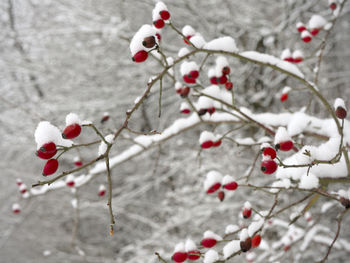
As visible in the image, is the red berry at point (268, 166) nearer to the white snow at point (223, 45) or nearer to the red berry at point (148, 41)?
the white snow at point (223, 45)

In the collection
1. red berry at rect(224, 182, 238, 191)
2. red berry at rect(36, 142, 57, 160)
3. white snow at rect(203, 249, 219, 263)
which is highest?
red berry at rect(36, 142, 57, 160)

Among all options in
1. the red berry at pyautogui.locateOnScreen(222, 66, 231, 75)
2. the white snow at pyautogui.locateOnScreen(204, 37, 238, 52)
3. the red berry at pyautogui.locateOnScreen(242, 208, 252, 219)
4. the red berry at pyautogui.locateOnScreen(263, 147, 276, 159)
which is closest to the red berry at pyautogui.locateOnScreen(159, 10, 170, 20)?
the white snow at pyautogui.locateOnScreen(204, 37, 238, 52)

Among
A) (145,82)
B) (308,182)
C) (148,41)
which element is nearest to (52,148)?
(148,41)

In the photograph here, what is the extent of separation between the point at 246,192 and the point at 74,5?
429 centimetres

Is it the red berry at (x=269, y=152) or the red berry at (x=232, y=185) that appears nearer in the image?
the red berry at (x=269, y=152)

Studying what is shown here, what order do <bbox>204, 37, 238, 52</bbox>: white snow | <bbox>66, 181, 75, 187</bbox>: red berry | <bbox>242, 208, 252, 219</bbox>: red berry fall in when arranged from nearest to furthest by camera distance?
<bbox>204, 37, 238, 52</bbox>: white snow, <bbox>242, 208, 252, 219</bbox>: red berry, <bbox>66, 181, 75, 187</bbox>: red berry

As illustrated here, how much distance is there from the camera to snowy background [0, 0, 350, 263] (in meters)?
4.14

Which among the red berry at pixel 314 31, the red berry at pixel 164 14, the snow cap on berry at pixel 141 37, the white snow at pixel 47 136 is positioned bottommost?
the white snow at pixel 47 136

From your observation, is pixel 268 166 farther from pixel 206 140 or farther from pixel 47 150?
pixel 47 150

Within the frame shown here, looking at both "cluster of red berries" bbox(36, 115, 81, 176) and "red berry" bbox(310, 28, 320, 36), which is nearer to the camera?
"cluster of red berries" bbox(36, 115, 81, 176)

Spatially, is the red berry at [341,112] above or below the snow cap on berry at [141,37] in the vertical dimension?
below

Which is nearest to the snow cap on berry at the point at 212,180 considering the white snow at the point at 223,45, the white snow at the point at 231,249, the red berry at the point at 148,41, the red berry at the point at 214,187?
the red berry at the point at 214,187

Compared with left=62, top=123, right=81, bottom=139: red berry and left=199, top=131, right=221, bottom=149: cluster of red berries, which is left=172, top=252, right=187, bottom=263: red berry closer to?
left=199, top=131, right=221, bottom=149: cluster of red berries

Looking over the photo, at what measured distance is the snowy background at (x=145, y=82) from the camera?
4141mm
